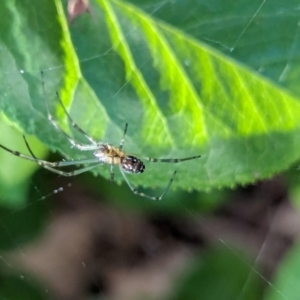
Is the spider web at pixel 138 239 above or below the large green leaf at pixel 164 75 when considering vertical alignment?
below

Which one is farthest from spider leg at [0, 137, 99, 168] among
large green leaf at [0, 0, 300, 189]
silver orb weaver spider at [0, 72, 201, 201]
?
large green leaf at [0, 0, 300, 189]

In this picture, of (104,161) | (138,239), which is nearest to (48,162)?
(104,161)

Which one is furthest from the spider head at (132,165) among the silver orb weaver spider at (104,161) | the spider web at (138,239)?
the spider web at (138,239)

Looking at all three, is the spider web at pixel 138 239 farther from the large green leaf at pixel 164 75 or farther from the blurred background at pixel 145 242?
the large green leaf at pixel 164 75

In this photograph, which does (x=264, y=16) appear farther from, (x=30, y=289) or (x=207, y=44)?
(x=30, y=289)

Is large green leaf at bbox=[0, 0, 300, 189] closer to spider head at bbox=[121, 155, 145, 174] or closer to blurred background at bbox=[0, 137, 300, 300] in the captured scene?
spider head at bbox=[121, 155, 145, 174]

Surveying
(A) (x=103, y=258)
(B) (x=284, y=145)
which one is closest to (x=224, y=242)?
(A) (x=103, y=258)
